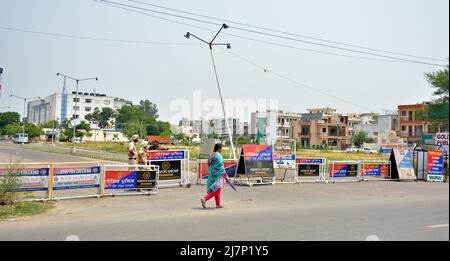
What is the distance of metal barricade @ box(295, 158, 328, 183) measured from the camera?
839 inches

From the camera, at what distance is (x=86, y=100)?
146 meters

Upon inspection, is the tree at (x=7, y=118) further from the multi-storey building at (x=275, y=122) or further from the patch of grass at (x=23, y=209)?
the patch of grass at (x=23, y=209)

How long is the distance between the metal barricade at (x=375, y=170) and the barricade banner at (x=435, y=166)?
239 centimetres

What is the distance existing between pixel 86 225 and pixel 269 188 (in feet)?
34.6

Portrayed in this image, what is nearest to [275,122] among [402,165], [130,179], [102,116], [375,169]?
[102,116]

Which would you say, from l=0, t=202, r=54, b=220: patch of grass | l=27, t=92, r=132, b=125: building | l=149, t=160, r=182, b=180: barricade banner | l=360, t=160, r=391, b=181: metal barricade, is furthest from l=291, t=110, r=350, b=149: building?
l=0, t=202, r=54, b=220: patch of grass

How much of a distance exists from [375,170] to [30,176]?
18.4 metres

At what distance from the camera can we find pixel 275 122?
111 m

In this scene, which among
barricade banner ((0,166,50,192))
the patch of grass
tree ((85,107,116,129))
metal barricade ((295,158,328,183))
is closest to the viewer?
the patch of grass

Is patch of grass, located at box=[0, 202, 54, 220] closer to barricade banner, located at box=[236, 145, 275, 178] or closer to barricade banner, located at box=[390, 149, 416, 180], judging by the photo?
barricade banner, located at box=[236, 145, 275, 178]

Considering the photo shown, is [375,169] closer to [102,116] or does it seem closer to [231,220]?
[231,220]

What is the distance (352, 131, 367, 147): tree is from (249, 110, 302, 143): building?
54.4 feet
